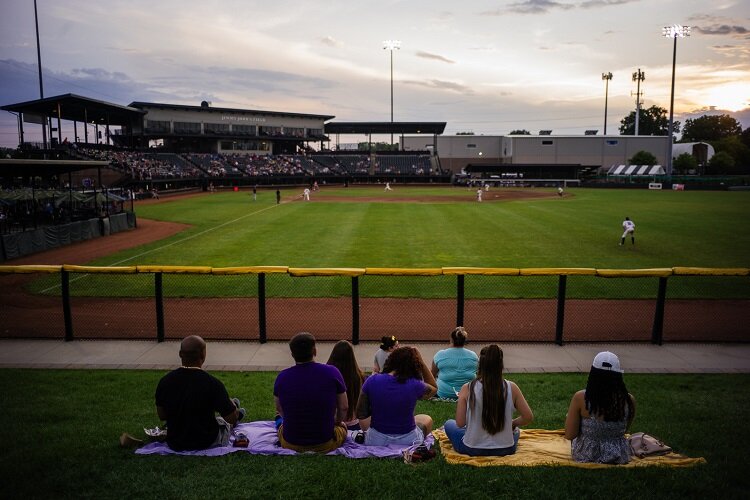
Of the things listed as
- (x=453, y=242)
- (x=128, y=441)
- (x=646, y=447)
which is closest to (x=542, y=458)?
(x=646, y=447)

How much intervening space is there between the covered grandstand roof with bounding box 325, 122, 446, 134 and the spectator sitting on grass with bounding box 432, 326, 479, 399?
8601 centimetres

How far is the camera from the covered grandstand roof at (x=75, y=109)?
49.2 meters

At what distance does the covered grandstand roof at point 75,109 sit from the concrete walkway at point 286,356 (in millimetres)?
45066

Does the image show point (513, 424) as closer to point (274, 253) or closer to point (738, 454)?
point (738, 454)

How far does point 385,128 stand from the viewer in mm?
94625

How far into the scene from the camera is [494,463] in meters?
5.37

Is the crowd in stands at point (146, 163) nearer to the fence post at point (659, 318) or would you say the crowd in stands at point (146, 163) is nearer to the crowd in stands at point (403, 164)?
the crowd in stands at point (403, 164)

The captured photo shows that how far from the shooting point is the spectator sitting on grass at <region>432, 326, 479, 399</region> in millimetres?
8070

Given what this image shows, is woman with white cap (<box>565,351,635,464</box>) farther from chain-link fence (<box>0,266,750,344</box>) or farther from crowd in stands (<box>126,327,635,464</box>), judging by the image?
chain-link fence (<box>0,266,750,344</box>)

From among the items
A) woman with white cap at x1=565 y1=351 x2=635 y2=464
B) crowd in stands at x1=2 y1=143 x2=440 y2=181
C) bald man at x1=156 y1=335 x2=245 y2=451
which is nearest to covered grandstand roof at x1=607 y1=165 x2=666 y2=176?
crowd in stands at x1=2 y1=143 x2=440 y2=181

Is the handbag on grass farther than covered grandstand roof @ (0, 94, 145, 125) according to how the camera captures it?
No

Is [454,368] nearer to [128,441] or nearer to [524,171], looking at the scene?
[128,441]

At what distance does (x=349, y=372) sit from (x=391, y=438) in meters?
0.97

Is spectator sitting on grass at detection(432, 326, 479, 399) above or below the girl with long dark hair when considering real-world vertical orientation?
below
